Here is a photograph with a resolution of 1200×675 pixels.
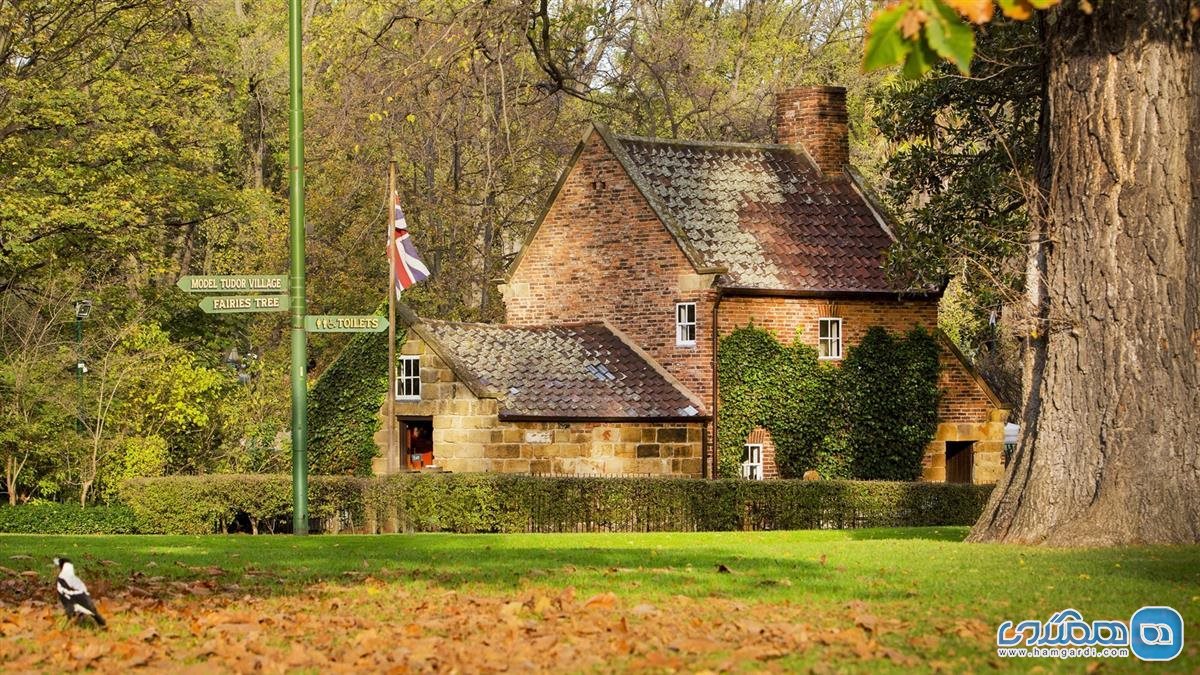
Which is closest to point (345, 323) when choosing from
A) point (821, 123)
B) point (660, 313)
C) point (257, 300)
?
point (257, 300)

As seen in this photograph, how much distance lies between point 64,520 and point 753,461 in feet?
48.2

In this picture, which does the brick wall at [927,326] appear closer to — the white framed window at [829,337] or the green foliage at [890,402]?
the white framed window at [829,337]

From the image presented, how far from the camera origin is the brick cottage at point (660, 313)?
3650 centimetres

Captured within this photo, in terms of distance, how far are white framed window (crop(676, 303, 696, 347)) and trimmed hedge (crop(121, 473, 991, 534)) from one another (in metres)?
8.91

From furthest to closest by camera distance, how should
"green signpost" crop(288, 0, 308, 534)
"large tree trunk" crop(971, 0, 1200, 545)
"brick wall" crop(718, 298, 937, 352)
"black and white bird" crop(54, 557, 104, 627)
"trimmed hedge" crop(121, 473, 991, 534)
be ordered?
1. "brick wall" crop(718, 298, 937, 352)
2. "trimmed hedge" crop(121, 473, 991, 534)
3. "green signpost" crop(288, 0, 308, 534)
4. "large tree trunk" crop(971, 0, 1200, 545)
5. "black and white bird" crop(54, 557, 104, 627)

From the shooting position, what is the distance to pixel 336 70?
24922mm

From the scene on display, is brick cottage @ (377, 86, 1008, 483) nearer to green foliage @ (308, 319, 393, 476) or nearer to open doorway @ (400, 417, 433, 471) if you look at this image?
open doorway @ (400, 417, 433, 471)

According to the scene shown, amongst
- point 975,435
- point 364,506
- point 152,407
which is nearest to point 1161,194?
point 364,506

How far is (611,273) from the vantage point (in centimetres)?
4047

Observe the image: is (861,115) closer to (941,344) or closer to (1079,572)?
(941,344)

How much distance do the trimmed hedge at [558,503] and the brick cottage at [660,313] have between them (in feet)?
18.2

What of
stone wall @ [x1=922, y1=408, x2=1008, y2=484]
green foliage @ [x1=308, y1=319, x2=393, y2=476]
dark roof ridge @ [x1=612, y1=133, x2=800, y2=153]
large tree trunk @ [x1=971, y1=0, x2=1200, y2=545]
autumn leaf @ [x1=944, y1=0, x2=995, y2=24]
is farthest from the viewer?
dark roof ridge @ [x1=612, y1=133, x2=800, y2=153]

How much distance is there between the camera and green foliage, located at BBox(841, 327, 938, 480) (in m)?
39.8

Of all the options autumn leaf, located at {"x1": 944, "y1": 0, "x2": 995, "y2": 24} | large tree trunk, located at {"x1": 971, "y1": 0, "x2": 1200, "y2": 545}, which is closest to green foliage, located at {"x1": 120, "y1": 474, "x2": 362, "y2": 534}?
large tree trunk, located at {"x1": 971, "y1": 0, "x2": 1200, "y2": 545}
